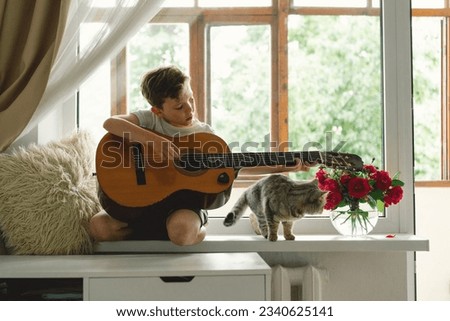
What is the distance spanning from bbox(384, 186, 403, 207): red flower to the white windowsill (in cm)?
12

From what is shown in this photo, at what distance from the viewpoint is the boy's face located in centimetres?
199

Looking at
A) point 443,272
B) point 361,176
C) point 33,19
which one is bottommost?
point 443,272

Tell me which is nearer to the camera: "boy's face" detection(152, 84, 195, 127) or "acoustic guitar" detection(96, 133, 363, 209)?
"acoustic guitar" detection(96, 133, 363, 209)

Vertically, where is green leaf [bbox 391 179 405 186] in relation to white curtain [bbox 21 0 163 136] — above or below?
below

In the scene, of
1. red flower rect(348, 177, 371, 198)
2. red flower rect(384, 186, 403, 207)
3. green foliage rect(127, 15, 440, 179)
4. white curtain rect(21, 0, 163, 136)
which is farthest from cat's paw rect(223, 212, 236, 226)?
white curtain rect(21, 0, 163, 136)

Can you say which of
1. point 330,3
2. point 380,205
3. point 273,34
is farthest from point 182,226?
point 330,3

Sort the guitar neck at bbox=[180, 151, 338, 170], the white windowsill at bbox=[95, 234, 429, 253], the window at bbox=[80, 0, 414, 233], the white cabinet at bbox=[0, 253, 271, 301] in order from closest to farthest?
the white cabinet at bbox=[0, 253, 271, 301] < the guitar neck at bbox=[180, 151, 338, 170] < the white windowsill at bbox=[95, 234, 429, 253] < the window at bbox=[80, 0, 414, 233]

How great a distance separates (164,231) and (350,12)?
104 centimetres

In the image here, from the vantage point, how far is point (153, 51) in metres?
2.25

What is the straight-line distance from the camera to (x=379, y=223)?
2.21m

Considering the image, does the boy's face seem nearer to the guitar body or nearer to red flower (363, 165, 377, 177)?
the guitar body

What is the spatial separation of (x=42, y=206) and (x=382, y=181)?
1098 millimetres
